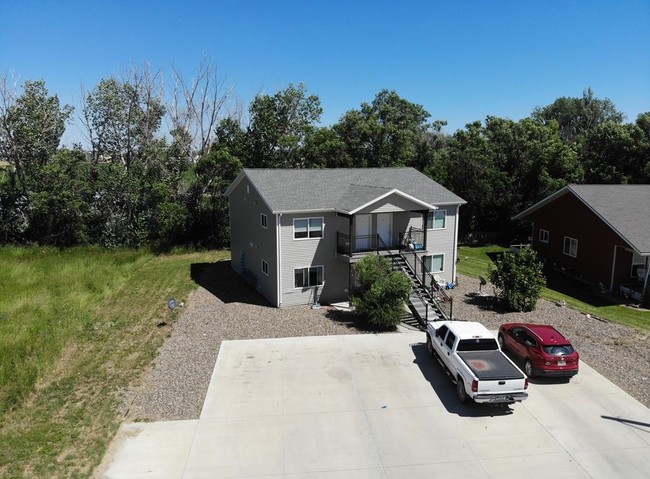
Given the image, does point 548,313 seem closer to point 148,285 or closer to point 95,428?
point 95,428

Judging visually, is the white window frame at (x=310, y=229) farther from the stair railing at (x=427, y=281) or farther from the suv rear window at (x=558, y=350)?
the suv rear window at (x=558, y=350)

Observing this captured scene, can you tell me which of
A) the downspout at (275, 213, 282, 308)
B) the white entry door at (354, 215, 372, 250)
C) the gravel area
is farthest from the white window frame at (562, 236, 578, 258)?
the downspout at (275, 213, 282, 308)

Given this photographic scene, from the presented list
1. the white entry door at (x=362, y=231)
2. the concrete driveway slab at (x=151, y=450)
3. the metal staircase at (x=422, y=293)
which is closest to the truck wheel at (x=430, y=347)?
the metal staircase at (x=422, y=293)

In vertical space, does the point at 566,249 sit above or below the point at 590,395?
above

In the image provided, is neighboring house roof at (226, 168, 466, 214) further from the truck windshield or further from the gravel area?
the truck windshield

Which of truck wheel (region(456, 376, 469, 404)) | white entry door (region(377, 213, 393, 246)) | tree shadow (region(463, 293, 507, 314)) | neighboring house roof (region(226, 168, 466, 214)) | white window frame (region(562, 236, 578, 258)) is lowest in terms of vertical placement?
truck wheel (region(456, 376, 469, 404))

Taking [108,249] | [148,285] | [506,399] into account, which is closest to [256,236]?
[148,285]
